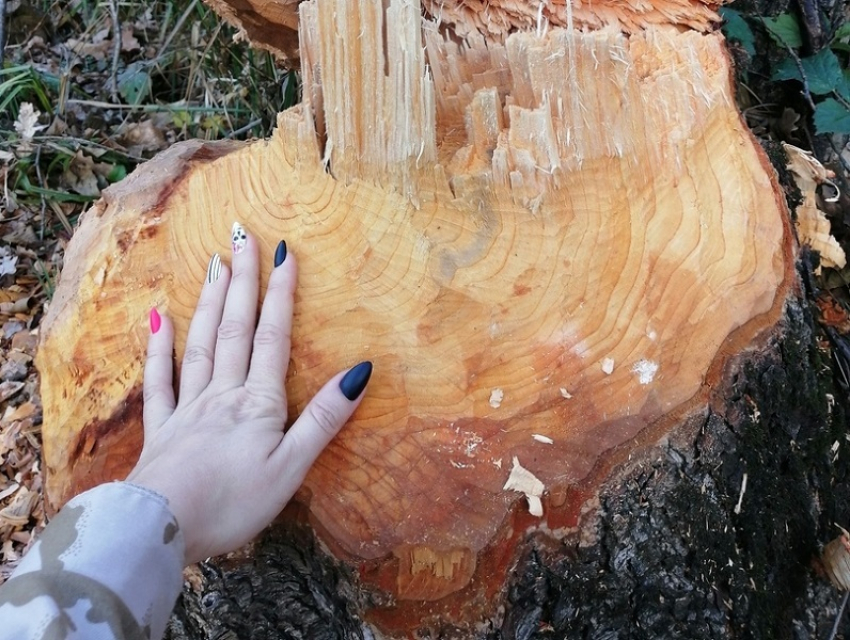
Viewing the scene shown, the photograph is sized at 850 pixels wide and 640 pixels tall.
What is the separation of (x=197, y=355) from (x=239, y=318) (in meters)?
0.10

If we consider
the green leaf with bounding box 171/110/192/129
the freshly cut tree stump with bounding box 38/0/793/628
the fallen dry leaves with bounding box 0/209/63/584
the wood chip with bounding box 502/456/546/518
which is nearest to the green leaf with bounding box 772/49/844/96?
the freshly cut tree stump with bounding box 38/0/793/628

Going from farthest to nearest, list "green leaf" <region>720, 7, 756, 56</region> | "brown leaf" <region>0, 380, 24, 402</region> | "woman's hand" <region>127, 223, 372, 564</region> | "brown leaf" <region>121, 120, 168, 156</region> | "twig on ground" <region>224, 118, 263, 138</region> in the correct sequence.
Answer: "brown leaf" <region>121, 120, 168, 156</region> < "twig on ground" <region>224, 118, 263, 138</region> < "brown leaf" <region>0, 380, 24, 402</region> < "green leaf" <region>720, 7, 756, 56</region> < "woman's hand" <region>127, 223, 372, 564</region>

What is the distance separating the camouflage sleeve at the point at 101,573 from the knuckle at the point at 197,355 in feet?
0.87

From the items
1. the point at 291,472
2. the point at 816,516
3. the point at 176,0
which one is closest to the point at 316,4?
the point at 291,472

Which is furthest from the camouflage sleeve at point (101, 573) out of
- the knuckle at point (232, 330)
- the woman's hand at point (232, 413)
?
the knuckle at point (232, 330)

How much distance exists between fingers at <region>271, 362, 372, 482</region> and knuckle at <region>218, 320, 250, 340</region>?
0.18 m

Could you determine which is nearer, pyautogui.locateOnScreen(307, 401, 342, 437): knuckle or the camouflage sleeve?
the camouflage sleeve

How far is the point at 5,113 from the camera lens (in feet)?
8.53

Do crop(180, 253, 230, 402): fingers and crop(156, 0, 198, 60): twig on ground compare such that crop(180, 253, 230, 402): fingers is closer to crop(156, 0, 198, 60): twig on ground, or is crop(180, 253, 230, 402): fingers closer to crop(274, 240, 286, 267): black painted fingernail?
crop(274, 240, 286, 267): black painted fingernail

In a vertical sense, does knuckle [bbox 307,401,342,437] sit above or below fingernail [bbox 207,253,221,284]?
below

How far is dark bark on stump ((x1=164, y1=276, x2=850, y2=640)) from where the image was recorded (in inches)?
39.2

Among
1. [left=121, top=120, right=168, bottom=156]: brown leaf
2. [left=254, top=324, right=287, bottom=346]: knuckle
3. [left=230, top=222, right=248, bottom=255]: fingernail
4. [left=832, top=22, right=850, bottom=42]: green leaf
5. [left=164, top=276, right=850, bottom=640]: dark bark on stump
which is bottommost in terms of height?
[left=164, top=276, right=850, bottom=640]: dark bark on stump

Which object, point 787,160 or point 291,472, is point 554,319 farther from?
point 787,160

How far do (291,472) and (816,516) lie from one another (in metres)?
1.00
